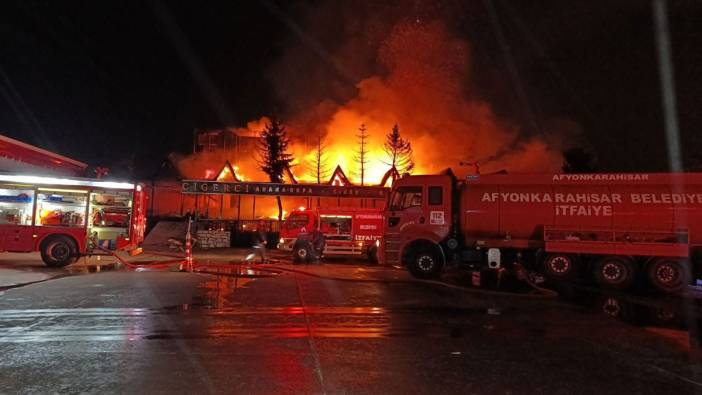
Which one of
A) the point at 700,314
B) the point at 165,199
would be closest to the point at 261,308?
the point at 700,314

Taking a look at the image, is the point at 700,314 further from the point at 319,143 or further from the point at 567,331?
the point at 319,143

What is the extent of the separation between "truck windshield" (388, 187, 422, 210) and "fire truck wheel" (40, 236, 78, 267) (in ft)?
32.1

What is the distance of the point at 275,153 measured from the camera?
4069 centimetres

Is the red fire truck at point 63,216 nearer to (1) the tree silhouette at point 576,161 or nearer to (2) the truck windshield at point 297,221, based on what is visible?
(2) the truck windshield at point 297,221

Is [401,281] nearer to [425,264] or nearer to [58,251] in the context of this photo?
[425,264]

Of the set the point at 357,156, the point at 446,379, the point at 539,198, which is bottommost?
the point at 446,379

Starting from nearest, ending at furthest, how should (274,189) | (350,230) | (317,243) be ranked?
(317,243), (350,230), (274,189)

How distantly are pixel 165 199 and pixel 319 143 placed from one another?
13980 mm

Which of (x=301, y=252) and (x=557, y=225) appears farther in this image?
(x=301, y=252)

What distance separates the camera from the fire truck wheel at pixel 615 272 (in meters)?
12.7

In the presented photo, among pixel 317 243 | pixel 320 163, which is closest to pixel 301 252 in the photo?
pixel 317 243

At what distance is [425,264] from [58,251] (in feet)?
36.1

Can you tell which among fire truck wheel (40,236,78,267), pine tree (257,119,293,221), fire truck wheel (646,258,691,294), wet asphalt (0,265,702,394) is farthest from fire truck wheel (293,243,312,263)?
pine tree (257,119,293,221)

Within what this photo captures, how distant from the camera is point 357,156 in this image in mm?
40781
